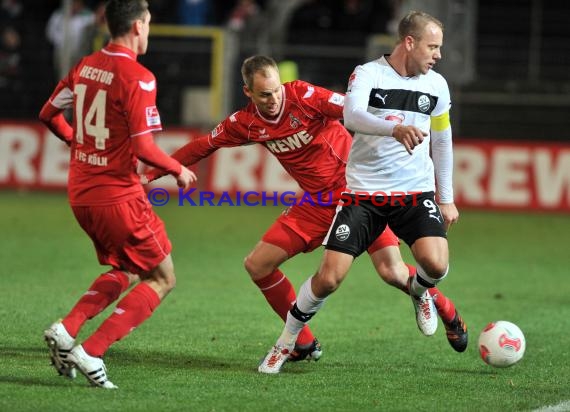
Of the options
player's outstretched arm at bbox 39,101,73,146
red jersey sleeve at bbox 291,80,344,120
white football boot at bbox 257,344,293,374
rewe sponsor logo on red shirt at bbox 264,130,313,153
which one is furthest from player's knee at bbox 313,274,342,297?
player's outstretched arm at bbox 39,101,73,146

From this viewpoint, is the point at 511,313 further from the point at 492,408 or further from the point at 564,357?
the point at 492,408

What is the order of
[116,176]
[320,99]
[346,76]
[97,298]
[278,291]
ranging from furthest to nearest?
[346,76] < [278,291] < [320,99] < [97,298] < [116,176]

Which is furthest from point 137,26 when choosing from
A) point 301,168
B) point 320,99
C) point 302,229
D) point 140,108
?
point 302,229

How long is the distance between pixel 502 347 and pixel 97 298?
8.14 feet

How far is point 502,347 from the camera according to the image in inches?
272

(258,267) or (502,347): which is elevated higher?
(258,267)

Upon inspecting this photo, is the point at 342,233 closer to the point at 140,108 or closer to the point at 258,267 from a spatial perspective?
the point at 258,267

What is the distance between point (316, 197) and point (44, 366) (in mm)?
2041

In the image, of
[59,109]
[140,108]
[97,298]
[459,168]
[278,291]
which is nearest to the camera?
[140,108]

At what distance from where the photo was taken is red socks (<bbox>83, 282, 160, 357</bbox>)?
6117 millimetres

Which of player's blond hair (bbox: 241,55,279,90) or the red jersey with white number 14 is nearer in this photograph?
the red jersey with white number 14

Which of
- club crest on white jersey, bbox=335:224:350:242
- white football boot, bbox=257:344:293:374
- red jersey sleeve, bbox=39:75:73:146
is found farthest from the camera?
white football boot, bbox=257:344:293:374

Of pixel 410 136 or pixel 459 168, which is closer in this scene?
pixel 410 136

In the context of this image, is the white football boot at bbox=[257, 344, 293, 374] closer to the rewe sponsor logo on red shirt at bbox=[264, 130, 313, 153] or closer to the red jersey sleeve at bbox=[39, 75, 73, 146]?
the rewe sponsor logo on red shirt at bbox=[264, 130, 313, 153]
